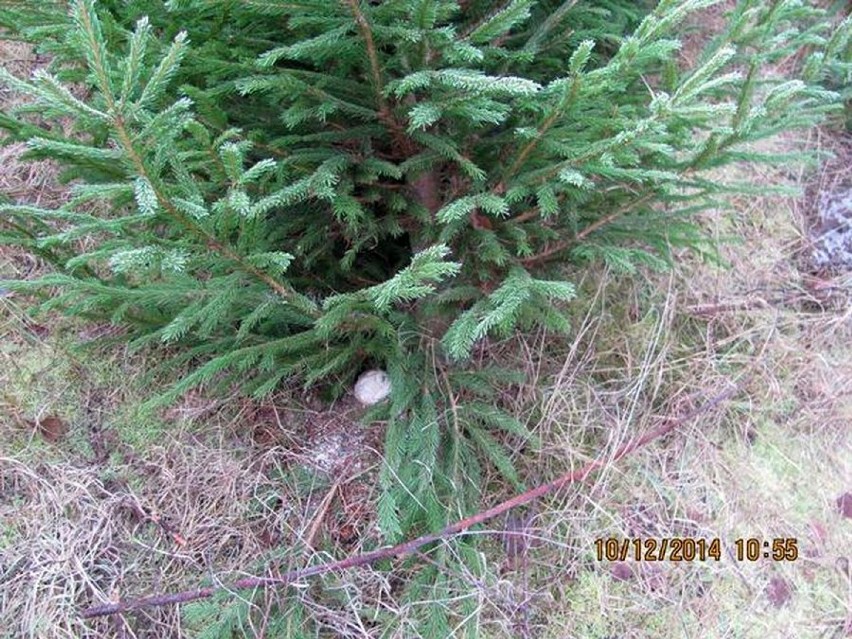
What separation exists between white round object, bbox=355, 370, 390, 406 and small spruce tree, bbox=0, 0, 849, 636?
5 centimetres

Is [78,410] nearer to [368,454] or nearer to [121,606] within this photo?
[121,606]

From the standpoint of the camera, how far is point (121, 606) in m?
1.89

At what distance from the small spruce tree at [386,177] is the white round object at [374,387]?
0.05 meters

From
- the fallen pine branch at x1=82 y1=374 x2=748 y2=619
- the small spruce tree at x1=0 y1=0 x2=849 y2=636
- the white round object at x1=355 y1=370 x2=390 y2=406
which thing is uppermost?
the small spruce tree at x1=0 y1=0 x2=849 y2=636

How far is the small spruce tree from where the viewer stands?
1515 millimetres

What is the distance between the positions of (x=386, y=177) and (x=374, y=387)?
674 mm

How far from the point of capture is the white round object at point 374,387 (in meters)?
2.16

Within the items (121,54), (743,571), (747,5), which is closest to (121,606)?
(121,54)

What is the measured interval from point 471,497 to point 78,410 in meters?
1.32
